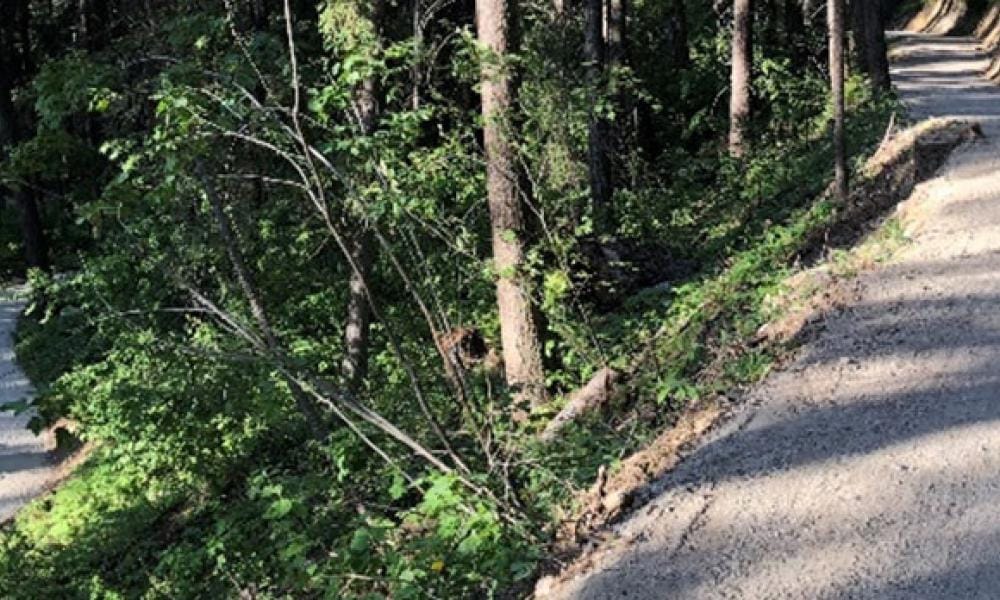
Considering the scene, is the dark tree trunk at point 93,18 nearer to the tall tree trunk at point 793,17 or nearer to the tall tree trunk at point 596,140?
the tall tree trunk at point 596,140

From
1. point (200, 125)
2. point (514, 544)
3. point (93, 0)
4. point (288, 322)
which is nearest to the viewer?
point (514, 544)

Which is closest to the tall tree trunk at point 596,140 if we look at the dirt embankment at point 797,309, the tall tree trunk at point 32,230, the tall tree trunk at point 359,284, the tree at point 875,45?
the dirt embankment at point 797,309

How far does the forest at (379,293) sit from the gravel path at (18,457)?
0.63 m

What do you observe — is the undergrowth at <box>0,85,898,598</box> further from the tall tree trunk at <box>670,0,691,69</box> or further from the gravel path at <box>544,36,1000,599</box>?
the tall tree trunk at <box>670,0,691,69</box>

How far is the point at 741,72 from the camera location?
55.0 feet

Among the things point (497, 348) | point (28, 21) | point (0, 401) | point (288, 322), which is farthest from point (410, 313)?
point (28, 21)

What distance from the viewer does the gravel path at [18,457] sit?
13344mm

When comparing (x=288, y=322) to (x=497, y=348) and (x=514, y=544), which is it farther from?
(x=514, y=544)

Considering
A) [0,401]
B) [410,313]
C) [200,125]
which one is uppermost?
[200,125]

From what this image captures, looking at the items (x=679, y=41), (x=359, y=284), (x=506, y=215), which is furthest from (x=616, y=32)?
(x=359, y=284)

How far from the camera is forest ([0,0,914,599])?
5.14 m

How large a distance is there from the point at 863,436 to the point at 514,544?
1.85m

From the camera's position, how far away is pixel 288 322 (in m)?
12.8

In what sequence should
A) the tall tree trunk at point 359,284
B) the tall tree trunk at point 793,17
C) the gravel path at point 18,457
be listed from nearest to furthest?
the tall tree trunk at point 359,284
the gravel path at point 18,457
the tall tree trunk at point 793,17
